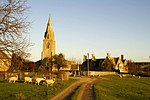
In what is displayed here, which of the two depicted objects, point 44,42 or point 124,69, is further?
point 44,42

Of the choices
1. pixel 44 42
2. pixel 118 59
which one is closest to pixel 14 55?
pixel 118 59

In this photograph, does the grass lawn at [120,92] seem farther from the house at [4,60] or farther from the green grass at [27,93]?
the house at [4,60]

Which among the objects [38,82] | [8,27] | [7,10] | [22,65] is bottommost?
[38,82]

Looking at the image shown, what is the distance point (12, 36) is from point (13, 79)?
74.0 ft

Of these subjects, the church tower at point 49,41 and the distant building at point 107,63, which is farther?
the church tower at point 49,41

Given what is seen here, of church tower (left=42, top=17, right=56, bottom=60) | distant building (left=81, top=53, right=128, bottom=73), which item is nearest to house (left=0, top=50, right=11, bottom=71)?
distant building (left=81, top=53, right=128, bottom=73)

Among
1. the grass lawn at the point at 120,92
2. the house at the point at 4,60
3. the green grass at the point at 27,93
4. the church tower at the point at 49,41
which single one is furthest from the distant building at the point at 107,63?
the house at the point at 4,60

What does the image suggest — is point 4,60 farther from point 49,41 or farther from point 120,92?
point 49,41

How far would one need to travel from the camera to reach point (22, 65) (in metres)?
15.4

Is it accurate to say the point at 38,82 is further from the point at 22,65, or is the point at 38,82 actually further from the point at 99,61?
the point at 99,61

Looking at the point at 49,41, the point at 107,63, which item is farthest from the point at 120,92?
the point at 49,41

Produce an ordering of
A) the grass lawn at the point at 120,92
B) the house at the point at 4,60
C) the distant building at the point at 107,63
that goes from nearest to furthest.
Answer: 1. the house at the point at 4,60
2. the grass lawn at the point at 120,92
3. the distant building at the point at 107,63

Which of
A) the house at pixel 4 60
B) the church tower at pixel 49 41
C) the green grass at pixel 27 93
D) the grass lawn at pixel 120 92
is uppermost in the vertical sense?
the church tower at pixel 49 41

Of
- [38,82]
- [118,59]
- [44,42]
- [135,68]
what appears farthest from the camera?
[44,42]
